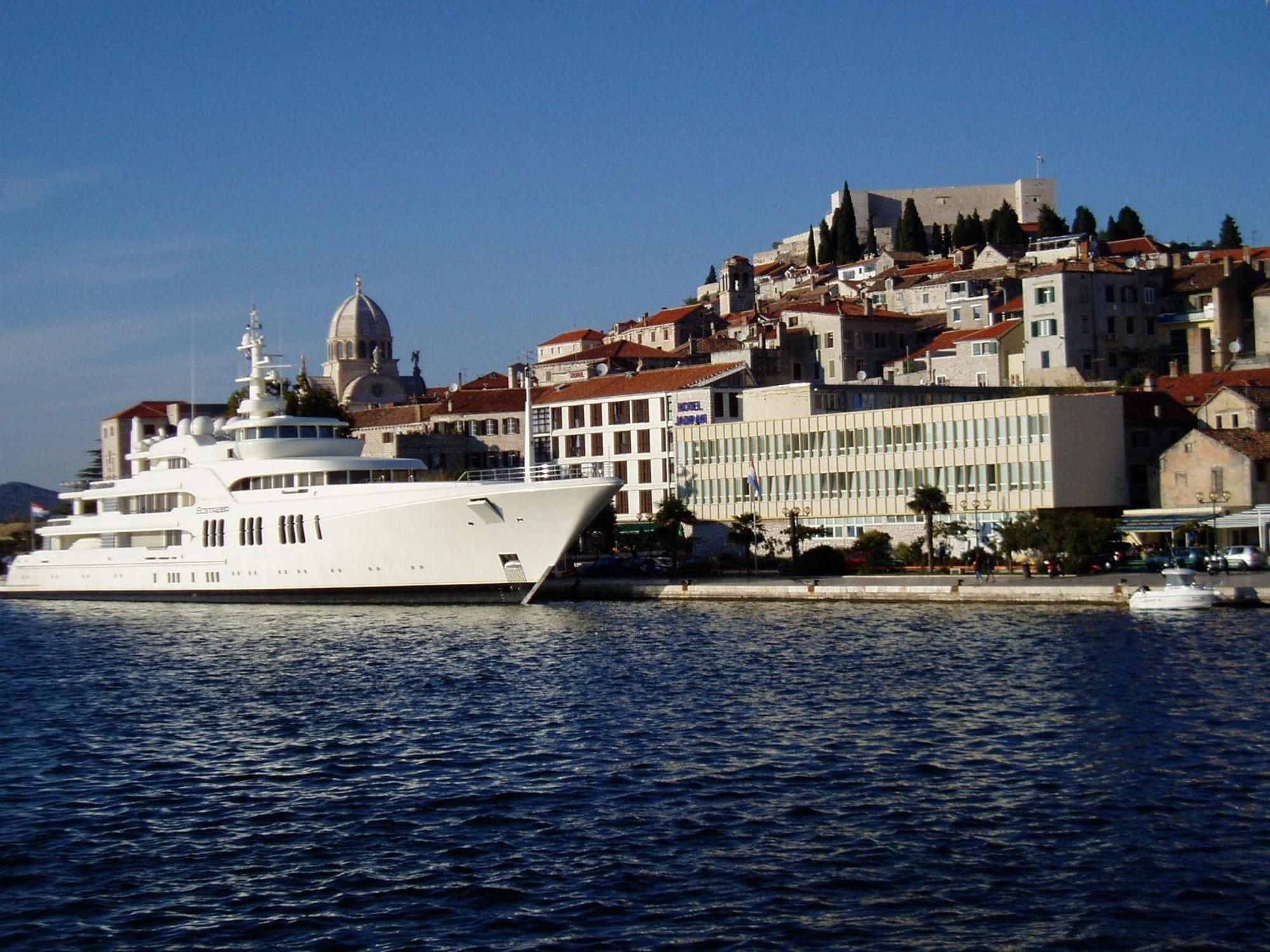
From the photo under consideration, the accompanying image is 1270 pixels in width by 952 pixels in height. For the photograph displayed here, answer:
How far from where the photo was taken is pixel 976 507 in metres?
65.9

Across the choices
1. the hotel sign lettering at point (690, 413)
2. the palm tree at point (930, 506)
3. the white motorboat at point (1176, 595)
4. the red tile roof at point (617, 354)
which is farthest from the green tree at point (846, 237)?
the white motorboat at point (1176, 595)

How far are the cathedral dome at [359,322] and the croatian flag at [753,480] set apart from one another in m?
79.9

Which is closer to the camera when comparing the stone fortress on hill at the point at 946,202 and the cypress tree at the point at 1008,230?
the cypress tree at the point at 1008,230

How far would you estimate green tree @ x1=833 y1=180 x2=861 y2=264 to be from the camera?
151250mm

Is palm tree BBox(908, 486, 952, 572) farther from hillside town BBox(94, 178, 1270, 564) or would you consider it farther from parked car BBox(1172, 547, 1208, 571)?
parked car BBox(1172, 547, 1208, 571)

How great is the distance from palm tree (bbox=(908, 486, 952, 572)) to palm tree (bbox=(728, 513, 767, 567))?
8293mm

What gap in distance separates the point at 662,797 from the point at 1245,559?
127 feet

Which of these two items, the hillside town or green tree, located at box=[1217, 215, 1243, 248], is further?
green tree, located at box=[1217, 215, 1243, 248]

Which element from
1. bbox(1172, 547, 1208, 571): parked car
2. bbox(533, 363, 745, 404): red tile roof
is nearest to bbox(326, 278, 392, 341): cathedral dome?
bbox(533, 363, 745, 404): red tile roof

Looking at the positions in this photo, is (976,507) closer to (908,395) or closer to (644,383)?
(908,395)

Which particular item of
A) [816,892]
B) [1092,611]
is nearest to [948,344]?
[1092,611]

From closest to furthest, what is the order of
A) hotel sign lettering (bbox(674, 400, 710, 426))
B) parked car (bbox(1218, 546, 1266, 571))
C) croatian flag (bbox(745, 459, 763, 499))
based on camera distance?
parked car (bbox(1218, 546, 1266, 571)), croatian flag (bbox(745, 459, 763, 499)), hotel sign lettering (bbox(674, 400, 710, 426))

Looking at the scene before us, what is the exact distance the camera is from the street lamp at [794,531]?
67188mm

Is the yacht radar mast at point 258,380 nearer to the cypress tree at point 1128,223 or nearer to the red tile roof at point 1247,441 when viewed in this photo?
the red tile roof at point 1247,441
